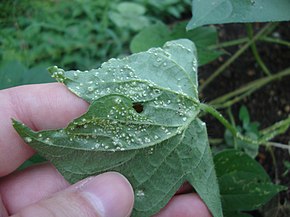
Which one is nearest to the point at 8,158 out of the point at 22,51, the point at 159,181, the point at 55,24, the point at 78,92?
the point at 78,92

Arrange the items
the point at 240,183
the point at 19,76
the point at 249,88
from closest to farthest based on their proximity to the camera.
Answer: the point at 240,183 → the point at 19,76 → the point at 249,88

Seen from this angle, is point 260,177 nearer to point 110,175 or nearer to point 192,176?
point 192,176

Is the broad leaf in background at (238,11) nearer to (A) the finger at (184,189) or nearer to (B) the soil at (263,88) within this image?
(A) the finger at (184,189)

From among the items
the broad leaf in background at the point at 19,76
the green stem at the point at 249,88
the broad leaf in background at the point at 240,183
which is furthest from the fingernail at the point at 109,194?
the green stem at the point at 249,88

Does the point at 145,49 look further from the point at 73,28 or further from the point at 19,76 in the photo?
the point at 73,28

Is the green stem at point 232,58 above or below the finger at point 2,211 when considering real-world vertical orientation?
above

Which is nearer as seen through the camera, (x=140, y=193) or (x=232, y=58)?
(x=140, y=193)

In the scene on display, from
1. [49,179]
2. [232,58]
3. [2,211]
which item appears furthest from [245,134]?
[2,211]
